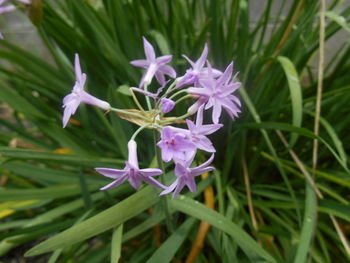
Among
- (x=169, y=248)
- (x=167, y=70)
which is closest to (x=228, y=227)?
(x=169, y=248)

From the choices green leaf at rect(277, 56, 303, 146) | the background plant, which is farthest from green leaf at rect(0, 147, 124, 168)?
green leaf at rect(277, 56, 303, 146)

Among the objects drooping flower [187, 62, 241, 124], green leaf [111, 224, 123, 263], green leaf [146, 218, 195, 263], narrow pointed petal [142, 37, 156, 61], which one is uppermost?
narrow pointed petal [142, 37, 156, 61]

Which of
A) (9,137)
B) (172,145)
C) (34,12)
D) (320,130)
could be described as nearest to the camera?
(172,145)

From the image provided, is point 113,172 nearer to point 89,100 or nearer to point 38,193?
point 89,100

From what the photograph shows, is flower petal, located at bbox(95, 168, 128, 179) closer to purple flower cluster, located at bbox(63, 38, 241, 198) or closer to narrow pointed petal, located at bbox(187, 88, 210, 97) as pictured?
purple flower cluster, located at bbox(63, 38, 241, 198)

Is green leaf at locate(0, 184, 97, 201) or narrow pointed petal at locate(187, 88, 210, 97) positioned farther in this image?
green leaf at locate(0, 184, 97, 201)

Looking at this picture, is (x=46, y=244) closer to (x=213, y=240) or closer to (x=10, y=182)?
(x=213, y=240)

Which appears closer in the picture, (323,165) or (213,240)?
(213,240)


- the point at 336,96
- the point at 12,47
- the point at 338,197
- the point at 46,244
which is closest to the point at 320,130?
the point at 336,96
